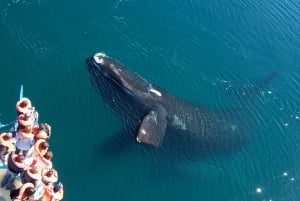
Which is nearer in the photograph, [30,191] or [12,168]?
[30,191]

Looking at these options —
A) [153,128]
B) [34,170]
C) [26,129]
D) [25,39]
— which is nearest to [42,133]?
[26,129]

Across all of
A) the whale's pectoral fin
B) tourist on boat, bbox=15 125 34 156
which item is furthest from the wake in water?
tourist on boat, bbox=15 125 34 156

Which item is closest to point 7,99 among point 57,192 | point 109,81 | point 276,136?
point 109,81

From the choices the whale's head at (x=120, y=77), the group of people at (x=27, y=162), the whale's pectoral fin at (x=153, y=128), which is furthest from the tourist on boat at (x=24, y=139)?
the whale's head at (x=120, y=77)

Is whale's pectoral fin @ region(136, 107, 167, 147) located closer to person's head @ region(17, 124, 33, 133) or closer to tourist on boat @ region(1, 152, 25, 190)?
person's head @ region(17, 124, 33, 133)

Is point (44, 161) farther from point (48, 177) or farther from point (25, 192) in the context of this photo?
point (25, 192)

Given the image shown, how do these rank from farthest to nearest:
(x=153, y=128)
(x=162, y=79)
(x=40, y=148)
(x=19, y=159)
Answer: (x=162, y=79) < (x=153, y=128) < (x=40, y=148) < (x=19, y=159)

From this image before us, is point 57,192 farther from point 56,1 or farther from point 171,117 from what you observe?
point 56,1
